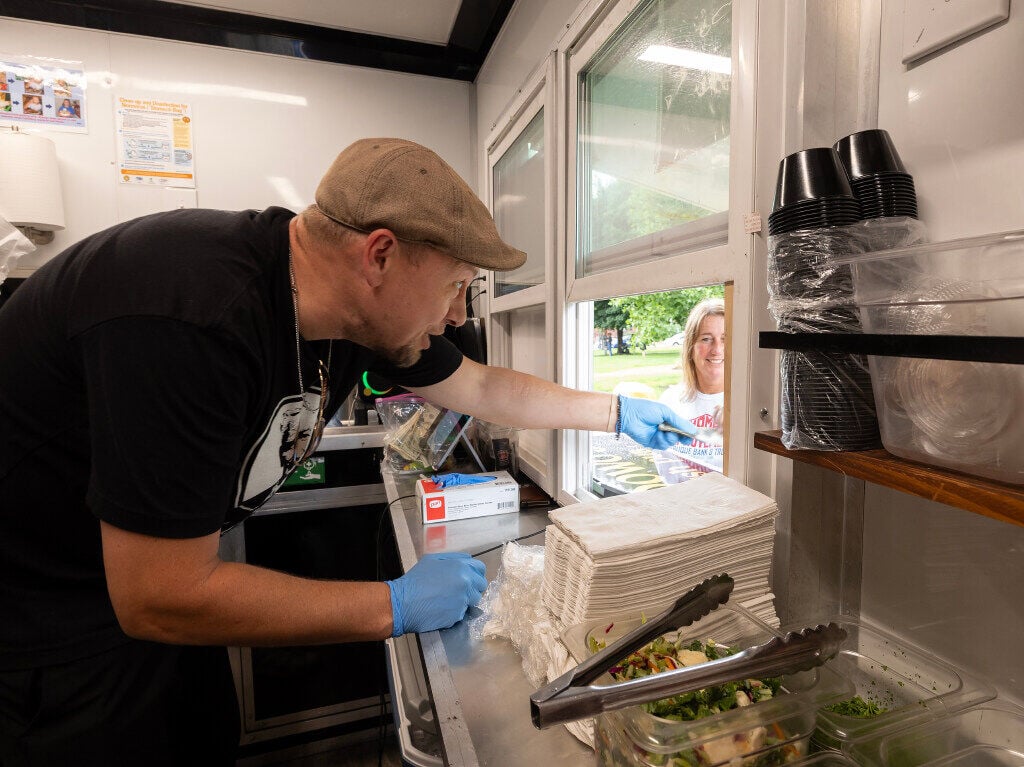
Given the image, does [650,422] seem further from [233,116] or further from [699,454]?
[233,116]

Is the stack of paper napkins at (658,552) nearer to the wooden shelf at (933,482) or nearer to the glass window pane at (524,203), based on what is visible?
the wooden shelf at (933,482)

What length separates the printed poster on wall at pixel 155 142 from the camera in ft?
7.96

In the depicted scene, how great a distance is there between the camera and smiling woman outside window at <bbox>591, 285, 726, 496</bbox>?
1.62 meters

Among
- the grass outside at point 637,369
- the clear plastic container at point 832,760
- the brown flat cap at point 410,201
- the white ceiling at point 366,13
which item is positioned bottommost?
the clear plastic container at point 832,760

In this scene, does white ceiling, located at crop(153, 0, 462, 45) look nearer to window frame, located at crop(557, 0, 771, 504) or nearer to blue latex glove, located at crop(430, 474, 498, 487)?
window frame, located at crop(557, 0, 771, 504)

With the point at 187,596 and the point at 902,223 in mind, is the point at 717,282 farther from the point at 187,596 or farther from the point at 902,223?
the point at 187,596

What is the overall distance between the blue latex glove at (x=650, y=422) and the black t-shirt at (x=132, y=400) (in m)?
0.77

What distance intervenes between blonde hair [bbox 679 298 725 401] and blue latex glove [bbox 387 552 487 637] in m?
1.08

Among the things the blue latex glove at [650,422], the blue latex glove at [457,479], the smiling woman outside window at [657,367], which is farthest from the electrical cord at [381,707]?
the blue latex glove at [650,422]

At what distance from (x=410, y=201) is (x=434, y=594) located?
69 centimetres

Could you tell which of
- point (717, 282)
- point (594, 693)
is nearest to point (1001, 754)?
point (594, 693)

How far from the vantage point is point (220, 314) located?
81 centimetres

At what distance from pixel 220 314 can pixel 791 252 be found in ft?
2.55

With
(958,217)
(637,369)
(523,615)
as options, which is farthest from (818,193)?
(637,369)
